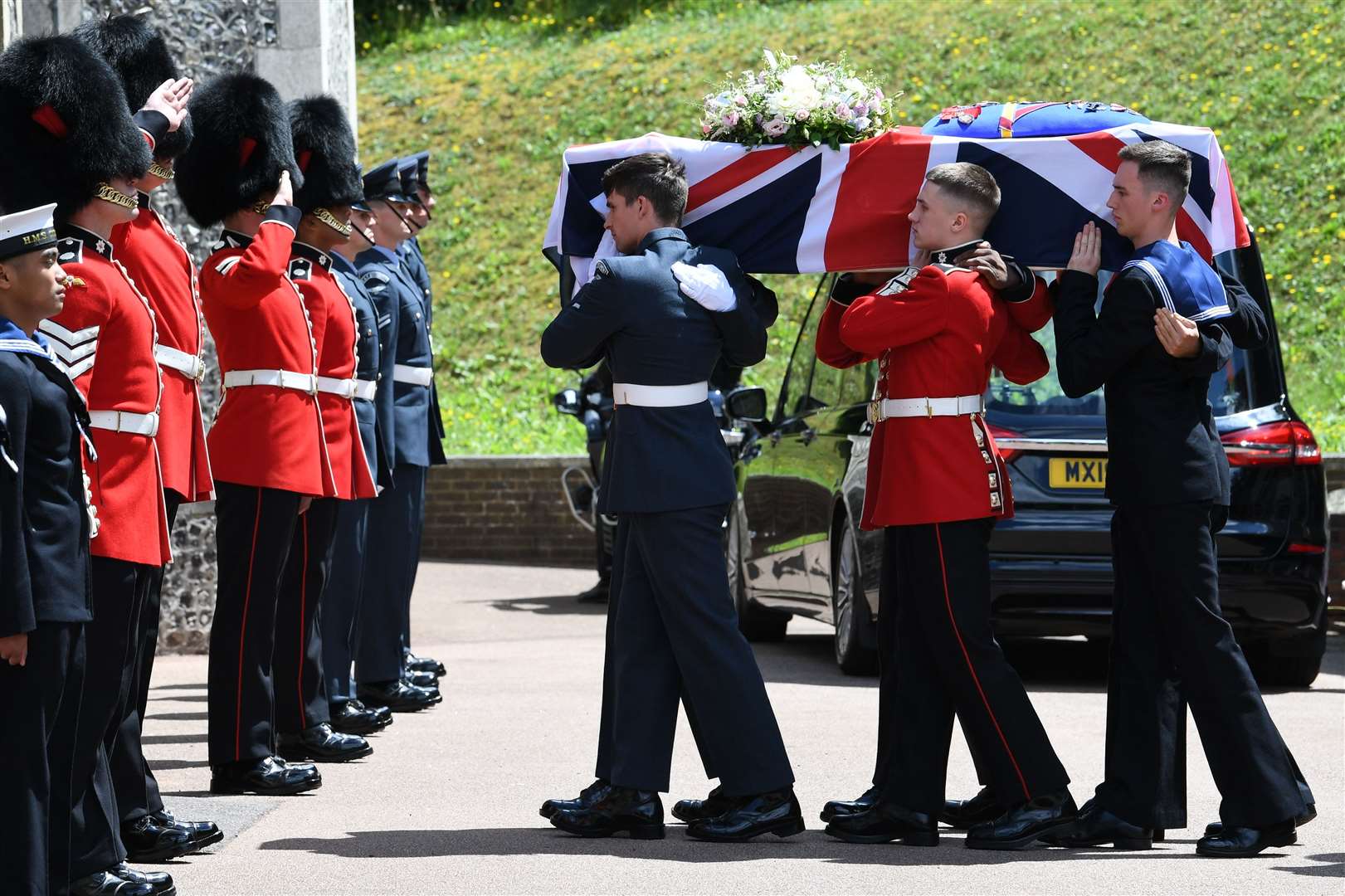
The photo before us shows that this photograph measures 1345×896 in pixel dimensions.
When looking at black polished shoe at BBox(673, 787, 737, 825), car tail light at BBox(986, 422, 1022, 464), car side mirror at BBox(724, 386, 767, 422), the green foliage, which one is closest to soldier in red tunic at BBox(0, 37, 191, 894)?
black polished shoe at BBox(673, 787, 737, 825)

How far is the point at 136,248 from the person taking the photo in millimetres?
6129

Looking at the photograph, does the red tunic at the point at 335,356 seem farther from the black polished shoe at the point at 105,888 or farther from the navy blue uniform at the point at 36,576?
the navy blue uniform at the point at 36,576

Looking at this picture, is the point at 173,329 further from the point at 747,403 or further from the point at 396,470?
the point at 747,403

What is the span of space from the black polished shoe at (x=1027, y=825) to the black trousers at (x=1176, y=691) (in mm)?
144

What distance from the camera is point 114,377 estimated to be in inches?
222

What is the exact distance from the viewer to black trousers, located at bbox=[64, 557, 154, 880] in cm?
543

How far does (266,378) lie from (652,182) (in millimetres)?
1696

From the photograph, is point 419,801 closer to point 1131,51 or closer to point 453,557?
point 453,557

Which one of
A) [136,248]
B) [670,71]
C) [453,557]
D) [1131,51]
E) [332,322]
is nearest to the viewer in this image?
[136,248]

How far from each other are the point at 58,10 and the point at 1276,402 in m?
6.08

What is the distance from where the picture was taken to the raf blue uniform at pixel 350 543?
332 inches

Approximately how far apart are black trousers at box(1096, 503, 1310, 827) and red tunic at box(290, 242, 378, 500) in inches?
115

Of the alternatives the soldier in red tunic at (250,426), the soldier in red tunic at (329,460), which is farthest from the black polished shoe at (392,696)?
the soldier in red tunic at (250,426)

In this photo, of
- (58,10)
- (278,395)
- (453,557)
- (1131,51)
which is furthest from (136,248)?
(1131,51)
